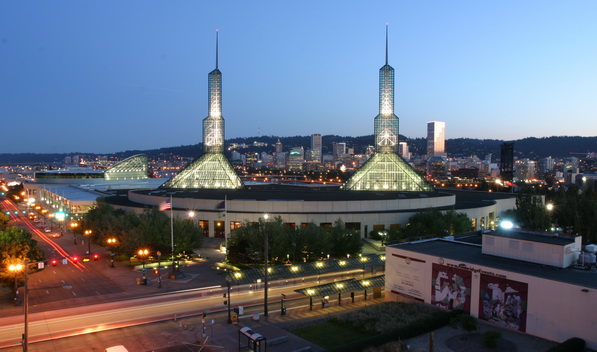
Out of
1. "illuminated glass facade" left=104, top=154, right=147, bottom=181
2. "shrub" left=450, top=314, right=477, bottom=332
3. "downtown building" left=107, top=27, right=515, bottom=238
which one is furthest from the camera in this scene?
"illuminated glass facade" left=104, top=154, right=147, bottom=181

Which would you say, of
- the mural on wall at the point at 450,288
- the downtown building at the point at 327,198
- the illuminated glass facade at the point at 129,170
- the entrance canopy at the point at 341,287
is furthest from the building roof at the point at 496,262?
the illuminated glass facade at the point at 129,170

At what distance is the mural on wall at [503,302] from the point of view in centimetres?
2349

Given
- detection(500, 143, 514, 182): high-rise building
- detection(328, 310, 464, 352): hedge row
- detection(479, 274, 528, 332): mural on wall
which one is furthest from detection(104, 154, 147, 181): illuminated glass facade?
detection(500, 143, 514, 182): high-rise building

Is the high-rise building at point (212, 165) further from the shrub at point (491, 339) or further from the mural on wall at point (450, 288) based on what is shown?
the shrub at point (491, 339)

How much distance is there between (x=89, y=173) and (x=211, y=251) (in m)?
94.3

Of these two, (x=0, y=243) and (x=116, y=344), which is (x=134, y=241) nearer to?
(x=0, y=243)

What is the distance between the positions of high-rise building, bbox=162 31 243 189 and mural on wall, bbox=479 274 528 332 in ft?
194

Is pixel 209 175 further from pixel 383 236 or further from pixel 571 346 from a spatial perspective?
pixel 571 346

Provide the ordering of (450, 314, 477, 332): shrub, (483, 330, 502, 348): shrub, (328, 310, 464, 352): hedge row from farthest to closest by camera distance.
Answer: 1. (450, 314, 477, 332): shrub
2. (483, 330, 502, 348): shrub
3. (328, 310, 464, 352): hedge row

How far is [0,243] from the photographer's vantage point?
32938 mm

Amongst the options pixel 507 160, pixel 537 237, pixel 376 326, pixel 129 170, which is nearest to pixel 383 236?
pixel 537 237

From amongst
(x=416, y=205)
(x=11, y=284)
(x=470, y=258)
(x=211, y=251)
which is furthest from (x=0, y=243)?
(x=416, y=205)

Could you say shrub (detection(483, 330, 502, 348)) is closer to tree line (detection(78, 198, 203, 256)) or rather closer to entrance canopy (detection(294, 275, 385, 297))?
entrance canopy (detection(294, 275, 385, 297))

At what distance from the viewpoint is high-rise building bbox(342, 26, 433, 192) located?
7788 centimetres
